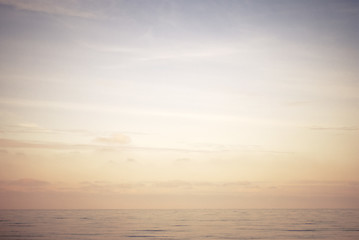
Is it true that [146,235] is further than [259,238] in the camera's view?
Yes

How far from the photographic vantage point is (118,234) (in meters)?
43.8

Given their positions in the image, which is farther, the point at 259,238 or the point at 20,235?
the point at 20,235

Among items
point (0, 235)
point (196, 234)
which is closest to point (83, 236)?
point (0, 235)

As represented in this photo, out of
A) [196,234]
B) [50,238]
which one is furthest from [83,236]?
[196,234]

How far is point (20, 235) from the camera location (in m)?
42.9

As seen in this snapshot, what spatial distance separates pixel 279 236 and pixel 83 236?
2751 cm

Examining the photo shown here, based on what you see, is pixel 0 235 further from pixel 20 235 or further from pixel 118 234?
pixel 118 234

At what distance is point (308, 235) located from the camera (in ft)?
140

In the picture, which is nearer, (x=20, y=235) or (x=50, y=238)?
(x=50, y=238)

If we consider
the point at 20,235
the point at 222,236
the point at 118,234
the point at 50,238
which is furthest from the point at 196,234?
the point at 20,235

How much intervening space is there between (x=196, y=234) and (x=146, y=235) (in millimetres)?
7339

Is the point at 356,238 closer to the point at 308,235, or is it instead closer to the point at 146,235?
the point at 308,235

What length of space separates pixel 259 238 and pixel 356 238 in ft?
43.2

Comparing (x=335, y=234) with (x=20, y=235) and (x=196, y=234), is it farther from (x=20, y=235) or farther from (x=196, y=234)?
(x=20, y=235)
